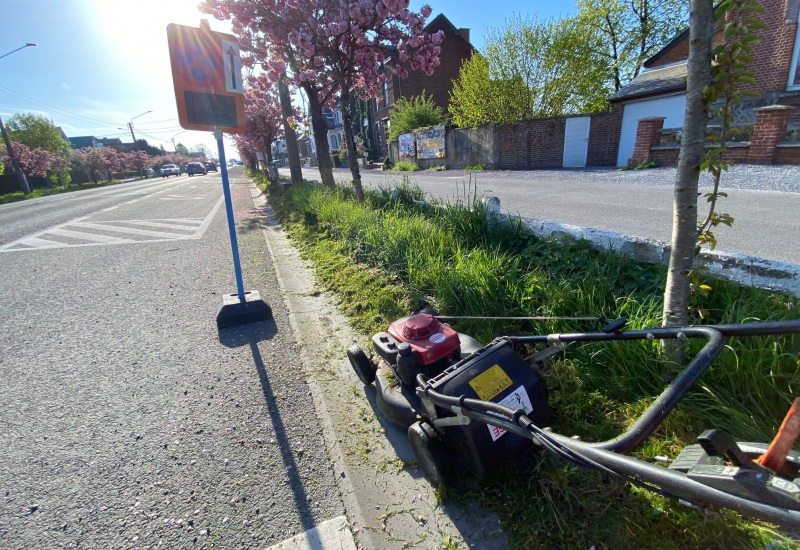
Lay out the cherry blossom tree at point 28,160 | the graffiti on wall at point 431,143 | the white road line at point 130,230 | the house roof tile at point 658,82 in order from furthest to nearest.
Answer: the cherry blossom tree at point 28,160 < the graffiti on wall at point 431,143 < the house roof tile at point 658,82 < the white road line at point 130,230

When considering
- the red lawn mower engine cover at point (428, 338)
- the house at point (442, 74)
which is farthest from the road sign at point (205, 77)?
the house at point (442, 74)

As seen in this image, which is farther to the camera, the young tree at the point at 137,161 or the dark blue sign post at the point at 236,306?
the young tree at the point at 137,161

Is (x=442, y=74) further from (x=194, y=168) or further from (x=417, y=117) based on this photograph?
(x=194, y=168)

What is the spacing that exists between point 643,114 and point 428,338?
18078 mm

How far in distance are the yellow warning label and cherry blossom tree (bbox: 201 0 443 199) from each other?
20.8ft

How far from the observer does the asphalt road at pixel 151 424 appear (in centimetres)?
184

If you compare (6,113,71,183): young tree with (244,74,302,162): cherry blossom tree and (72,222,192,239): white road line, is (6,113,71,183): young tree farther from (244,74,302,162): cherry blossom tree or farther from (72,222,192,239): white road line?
Answer: (72,222,192,239): white road line

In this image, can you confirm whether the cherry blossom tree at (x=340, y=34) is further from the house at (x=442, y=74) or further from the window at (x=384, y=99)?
the window at (x=384, y=99)

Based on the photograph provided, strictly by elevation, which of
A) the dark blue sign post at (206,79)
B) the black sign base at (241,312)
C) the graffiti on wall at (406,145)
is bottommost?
the black sign base at (241,312)

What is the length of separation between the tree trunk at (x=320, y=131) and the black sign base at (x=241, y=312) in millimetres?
6649

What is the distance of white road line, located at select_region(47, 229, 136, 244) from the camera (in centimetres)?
839

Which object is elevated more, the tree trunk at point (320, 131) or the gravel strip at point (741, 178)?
the tree trunk at point (320, 131)

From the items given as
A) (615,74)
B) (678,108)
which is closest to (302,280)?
(678,108)

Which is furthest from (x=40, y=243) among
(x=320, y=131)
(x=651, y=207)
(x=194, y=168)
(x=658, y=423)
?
(x=194, y=168)
